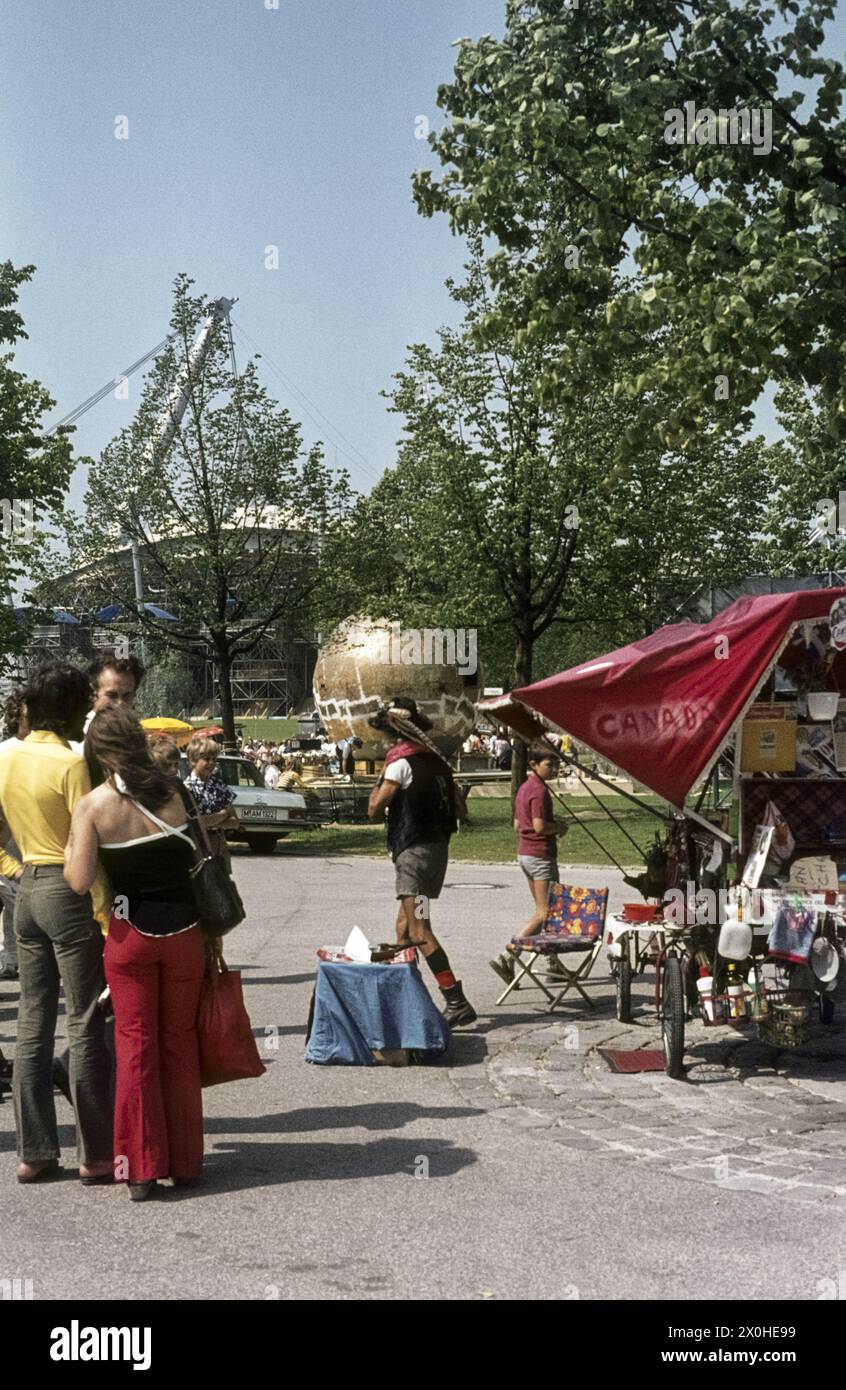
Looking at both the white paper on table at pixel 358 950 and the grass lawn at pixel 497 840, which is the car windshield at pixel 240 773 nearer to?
the grass lawn at pixel 497 840

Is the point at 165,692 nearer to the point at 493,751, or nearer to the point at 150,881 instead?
the point at 493,751

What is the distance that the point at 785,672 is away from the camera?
388 inches

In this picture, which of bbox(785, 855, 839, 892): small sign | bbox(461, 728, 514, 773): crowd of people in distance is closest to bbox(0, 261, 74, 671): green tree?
bbox(785, 855, 839, 892): small sign

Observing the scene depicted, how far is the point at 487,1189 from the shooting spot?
623 centimetres

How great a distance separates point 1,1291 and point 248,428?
27488 millimetres

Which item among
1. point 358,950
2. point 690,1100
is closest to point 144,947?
point 358,950

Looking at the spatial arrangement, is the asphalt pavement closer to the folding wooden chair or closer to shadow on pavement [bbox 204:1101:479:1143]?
shadow on pavement [bbox 204:1101:479:1143]

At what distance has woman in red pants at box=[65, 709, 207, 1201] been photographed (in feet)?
20.1

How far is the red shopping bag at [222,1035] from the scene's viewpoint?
6328 mm

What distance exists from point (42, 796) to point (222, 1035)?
1.22m

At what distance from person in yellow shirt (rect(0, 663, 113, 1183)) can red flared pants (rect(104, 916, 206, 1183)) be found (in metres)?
0.15

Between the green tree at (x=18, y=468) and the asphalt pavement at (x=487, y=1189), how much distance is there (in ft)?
54.5

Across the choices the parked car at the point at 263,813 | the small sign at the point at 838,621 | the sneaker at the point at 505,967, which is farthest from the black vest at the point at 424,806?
the parked car at the point at 263,813
